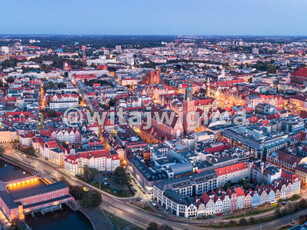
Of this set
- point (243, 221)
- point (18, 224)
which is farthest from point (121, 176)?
point (243, 221)

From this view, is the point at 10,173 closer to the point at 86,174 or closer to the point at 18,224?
the point at 86,174

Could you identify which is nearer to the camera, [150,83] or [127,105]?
[127,105]

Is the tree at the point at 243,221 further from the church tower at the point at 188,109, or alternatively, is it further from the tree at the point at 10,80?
the tree at the point at 10,80

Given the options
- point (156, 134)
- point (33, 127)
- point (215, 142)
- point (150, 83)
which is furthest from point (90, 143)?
point (150, 83)

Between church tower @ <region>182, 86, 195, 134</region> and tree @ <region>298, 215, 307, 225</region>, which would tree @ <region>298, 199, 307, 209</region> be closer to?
tree @ <region>298, 215, 307, 225</region>

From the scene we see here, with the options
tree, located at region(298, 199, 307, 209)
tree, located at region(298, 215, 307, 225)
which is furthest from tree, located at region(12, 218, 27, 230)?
tree, located at region(298, 199, 307, 209)

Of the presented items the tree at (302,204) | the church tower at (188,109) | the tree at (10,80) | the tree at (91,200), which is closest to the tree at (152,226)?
the tree at (91,200)

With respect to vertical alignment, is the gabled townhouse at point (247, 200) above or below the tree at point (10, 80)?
below

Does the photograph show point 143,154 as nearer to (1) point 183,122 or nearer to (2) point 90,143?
(2) point 90,143
